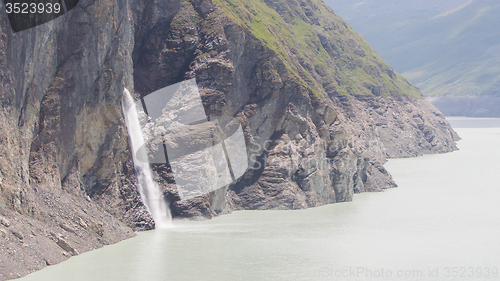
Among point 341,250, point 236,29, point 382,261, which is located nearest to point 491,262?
point 382,261

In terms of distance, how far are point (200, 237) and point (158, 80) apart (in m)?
21.4

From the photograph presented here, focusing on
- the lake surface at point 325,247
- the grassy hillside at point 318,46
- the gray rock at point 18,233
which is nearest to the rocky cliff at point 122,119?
the gray rock at point 18,233

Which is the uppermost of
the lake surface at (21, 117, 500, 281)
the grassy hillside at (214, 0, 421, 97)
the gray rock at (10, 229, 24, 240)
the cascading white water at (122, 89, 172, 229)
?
the grassy hillside at (214, 0, 421, 97)

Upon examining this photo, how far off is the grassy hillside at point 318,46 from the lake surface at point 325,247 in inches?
857

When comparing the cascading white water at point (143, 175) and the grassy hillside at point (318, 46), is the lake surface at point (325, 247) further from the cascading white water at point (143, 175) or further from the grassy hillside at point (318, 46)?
the grassy hillside at point (318, 46)

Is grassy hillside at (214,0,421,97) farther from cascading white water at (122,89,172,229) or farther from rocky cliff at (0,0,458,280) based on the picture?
cascading white water at (122,89,172,229)

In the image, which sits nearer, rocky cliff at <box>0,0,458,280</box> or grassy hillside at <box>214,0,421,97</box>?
rocky cliff at <box>0,0,458,280</box>

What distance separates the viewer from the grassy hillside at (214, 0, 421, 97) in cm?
7788

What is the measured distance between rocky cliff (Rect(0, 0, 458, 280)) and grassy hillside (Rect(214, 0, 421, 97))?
0.77 meters

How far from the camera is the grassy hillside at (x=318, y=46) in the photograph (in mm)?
77875

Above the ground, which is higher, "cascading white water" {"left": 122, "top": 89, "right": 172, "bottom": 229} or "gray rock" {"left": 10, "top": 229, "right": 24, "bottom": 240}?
"cascading white water" {"left": 122, "top": 89, "right": 172, "bottom": 229}

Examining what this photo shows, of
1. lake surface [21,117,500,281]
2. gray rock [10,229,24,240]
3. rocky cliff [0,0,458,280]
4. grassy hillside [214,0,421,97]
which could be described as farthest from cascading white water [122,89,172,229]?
grassy hillside [214,0,421,97]

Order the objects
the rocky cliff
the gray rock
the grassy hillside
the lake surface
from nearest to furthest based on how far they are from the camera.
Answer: the gray rock < the lake surface < the rocky cliff < the grassy hillside

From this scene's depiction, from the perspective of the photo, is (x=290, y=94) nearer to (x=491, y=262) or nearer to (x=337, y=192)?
(x=337, y=192)
